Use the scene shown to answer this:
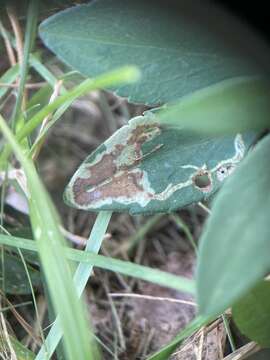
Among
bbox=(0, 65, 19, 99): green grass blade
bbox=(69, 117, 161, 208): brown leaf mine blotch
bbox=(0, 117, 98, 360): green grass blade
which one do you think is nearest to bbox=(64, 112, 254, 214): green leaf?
bbox=(69, 117, 161, 208): brown leaf mine blotch

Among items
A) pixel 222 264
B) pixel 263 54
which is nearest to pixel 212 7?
pixel 263 54

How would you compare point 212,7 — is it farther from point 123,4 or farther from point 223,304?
point 223,304

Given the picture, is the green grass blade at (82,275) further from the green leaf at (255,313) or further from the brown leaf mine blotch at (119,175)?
the green leaf at (255,313)

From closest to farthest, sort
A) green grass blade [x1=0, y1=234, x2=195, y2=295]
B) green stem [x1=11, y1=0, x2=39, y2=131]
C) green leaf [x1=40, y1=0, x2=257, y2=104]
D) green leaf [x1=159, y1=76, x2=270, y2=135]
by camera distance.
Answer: green leaf [x1=159, y1=76, x2=270, y2=135]
green grass blade [x1=0, y1=234, x2=195, y2=295]
green leaf [x1=40, y1=0, x2=257, y2=104]
green stem [x1=11, y1=0, x2=39, y2=131]

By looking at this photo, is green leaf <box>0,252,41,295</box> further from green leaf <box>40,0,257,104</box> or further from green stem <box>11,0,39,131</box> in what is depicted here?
green leaf <box>40,0,257,104</box>

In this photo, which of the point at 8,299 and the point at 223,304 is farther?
the point at 8,299

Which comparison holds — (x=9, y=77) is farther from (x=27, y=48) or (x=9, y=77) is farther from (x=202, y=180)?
(x=202, y=180)

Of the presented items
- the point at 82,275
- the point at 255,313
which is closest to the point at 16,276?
the point at 82,275
